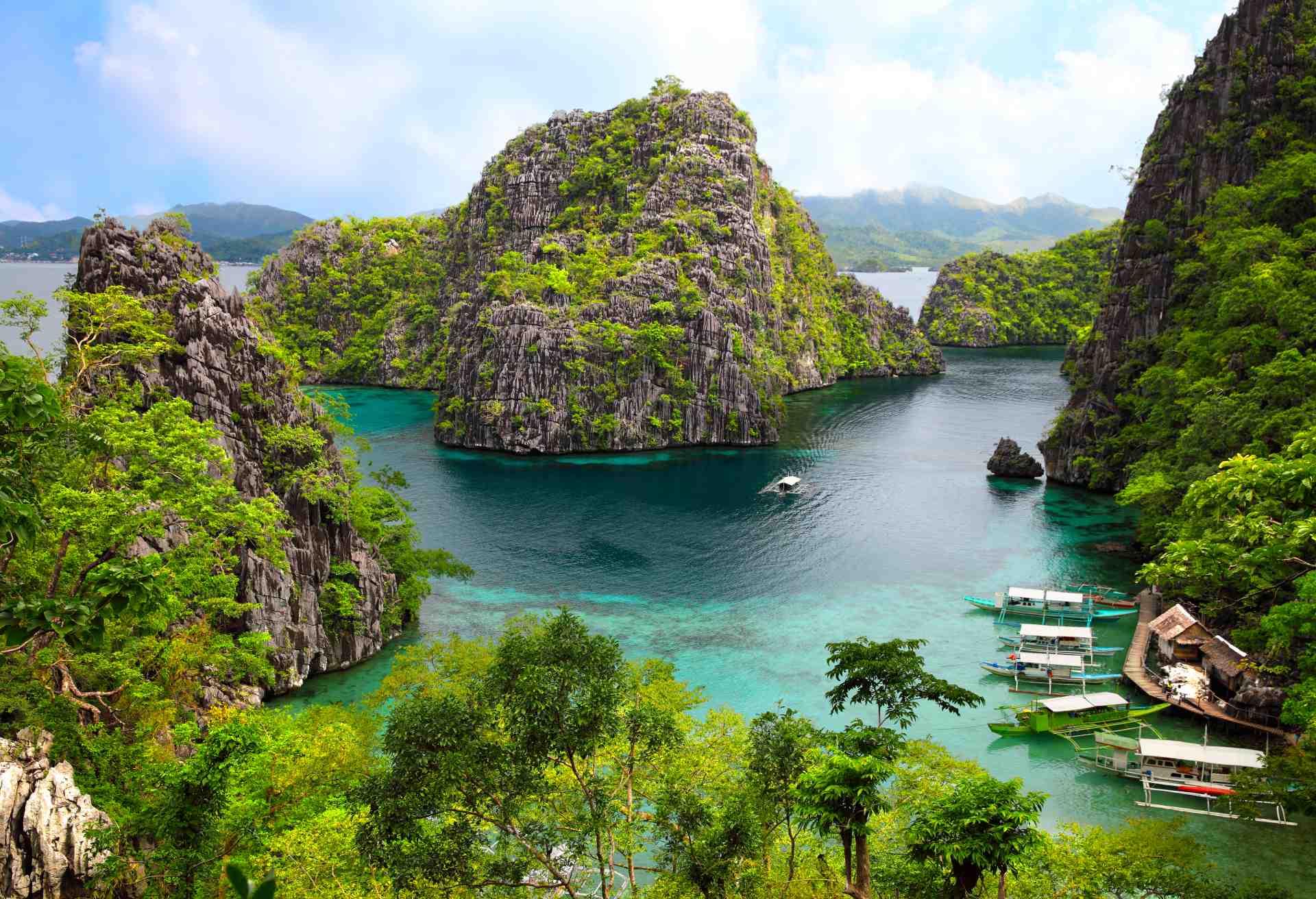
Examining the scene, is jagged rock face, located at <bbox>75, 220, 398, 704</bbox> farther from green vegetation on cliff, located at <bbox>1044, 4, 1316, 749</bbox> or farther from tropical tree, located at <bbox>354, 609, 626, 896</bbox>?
green vegetation on cliff, located at <bbox>1044, 4, 1316, 749</bbox>

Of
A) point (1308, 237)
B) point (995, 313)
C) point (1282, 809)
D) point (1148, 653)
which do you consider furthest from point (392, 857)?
point (995, 313)

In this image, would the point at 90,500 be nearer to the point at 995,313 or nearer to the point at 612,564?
the point at 612,564

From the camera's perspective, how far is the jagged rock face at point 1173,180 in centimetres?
6325

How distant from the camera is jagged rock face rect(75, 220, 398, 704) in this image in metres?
34.8

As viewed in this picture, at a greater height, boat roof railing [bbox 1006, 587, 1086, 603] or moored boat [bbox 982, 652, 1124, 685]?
boat roof railing [bbox 1006, 587, 1086, 603]

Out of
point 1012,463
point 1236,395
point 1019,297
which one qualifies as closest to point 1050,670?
point 1236,395

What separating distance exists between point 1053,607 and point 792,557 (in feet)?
54.4

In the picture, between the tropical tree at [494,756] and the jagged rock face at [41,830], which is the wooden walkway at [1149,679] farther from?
the jagged rock face at [41,830]

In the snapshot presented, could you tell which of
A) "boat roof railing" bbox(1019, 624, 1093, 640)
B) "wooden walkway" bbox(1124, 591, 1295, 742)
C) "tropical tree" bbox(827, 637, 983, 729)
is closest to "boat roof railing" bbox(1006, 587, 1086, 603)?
"wooden walkway" bbox(1124, 591, 1295, 742)

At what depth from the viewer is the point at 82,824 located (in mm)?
18984

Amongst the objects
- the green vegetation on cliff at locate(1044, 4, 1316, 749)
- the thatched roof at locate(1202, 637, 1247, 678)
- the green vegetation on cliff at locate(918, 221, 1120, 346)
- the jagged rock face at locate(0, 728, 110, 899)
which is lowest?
the thatched roof at locate(1202, 637, 1247, 678)

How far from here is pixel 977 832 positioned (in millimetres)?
16719

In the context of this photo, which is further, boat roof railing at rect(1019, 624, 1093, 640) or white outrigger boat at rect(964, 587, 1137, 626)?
white outrigger boat at rect(964, 587, 1137, 626)

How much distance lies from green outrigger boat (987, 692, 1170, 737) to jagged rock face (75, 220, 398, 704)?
30493 millimetres
